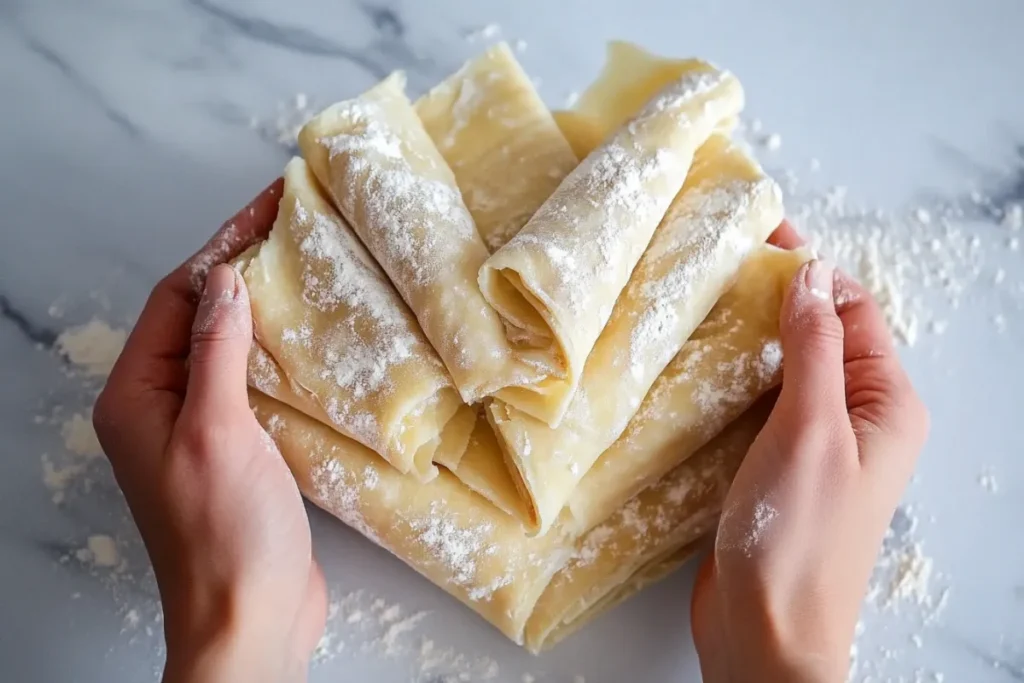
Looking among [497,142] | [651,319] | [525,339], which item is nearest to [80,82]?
[497,142]

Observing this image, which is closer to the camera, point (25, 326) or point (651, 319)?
point (651, 319)

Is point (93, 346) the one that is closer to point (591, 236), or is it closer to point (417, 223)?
point (417, 223)

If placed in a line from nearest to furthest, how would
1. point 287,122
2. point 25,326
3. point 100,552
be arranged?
point 100,552
point 25,326
point 287,122


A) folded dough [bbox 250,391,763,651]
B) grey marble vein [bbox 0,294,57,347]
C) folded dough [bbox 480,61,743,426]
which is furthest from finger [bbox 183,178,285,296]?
folded dough [bbox 480,61,743,426]

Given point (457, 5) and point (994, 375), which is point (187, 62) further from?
point (994, 375)

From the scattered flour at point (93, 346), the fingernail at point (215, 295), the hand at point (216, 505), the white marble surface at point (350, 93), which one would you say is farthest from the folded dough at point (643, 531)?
the scattered flour at point (93, 346)

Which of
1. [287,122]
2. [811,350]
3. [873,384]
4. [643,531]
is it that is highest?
[287,122]
